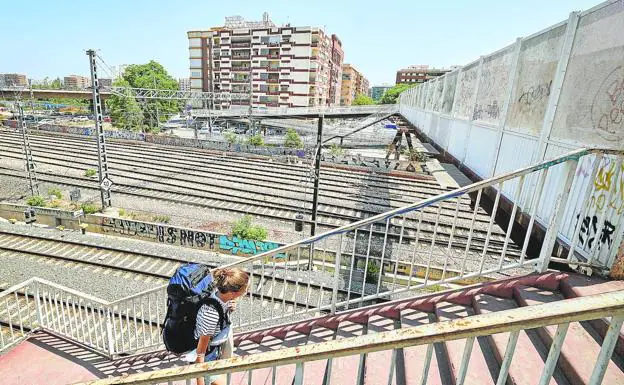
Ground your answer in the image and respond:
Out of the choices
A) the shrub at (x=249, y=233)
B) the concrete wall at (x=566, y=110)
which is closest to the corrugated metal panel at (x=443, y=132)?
the concrete wall at (x=566, y=110)

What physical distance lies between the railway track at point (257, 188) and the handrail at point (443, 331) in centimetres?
992

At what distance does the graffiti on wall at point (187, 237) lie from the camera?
11805 mm

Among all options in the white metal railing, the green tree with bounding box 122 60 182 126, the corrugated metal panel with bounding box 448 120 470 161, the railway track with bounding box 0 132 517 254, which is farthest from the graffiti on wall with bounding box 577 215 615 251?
the green tree with bounding box 122 60 182 126

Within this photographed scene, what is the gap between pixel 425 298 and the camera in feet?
11.6

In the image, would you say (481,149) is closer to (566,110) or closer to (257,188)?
(566,110)

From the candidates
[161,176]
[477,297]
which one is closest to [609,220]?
[477,297]

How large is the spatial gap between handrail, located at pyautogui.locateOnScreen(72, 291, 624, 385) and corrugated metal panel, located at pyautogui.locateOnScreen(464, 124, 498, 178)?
4911 millimetres

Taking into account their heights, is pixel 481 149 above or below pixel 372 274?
above

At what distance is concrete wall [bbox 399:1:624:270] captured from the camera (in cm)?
296

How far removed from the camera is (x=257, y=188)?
1909 cm

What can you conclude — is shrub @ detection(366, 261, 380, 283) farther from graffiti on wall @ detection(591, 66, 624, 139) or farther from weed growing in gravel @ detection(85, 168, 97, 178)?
weed growing in gravel @ detection(85, 168, 97, 178)

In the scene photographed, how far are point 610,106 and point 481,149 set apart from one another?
3.22 metres

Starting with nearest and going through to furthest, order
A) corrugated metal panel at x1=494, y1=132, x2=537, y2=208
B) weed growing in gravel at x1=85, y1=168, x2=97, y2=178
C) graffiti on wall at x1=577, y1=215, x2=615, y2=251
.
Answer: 1. graffiti on wall at x1=577, y1=215, x2=615, y2=251
2. corrugated metal panel at x1=494, y1=132, x2=537, y2=208
3. weed growing in gravel at x1=85, y1=168, x2=97, y2=178

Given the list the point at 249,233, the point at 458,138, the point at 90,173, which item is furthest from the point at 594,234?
the point at 90,173
